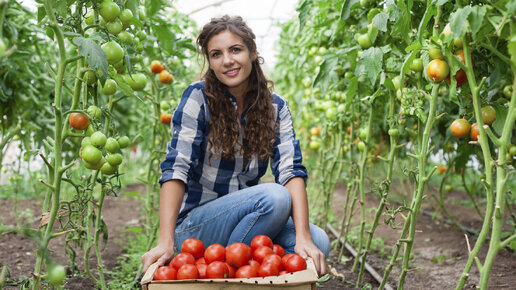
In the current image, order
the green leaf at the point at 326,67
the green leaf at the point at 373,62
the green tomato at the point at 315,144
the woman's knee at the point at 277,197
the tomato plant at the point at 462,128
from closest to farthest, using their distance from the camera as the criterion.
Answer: the tomato plant at the point at 462,128 < the green leaf at the point at 373,62 < the woman's knee at the point at 277,197 < the green leaf at the point at 326,67 < the green tomato at the point at 315,144

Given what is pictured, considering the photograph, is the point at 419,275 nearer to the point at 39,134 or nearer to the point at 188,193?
the point at 188,193

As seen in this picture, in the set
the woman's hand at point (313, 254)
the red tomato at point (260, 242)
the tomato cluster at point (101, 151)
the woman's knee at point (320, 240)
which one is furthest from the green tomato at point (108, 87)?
the woman's knee at point (320, 240)

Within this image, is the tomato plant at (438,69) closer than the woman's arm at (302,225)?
Yes

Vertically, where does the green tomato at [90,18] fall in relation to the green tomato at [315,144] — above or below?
above

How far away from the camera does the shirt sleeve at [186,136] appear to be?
1747 mm

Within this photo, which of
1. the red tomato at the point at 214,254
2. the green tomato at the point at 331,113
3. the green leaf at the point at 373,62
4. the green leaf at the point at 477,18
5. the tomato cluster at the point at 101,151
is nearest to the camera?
the green leaf at the point at 477,18

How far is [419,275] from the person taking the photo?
241 centimetres

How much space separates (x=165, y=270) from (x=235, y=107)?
0.86 m

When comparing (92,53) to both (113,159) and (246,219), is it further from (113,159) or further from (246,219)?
(246,219)

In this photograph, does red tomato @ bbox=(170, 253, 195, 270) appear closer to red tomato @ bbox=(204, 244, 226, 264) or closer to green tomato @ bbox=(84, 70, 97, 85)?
red tomato @ bbox=(204, 244, 226, 264)

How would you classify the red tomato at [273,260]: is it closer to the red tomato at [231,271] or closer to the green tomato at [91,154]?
the red tomato at [231,271]

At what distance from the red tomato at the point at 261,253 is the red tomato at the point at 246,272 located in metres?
0.08

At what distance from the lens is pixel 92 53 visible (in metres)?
1.13

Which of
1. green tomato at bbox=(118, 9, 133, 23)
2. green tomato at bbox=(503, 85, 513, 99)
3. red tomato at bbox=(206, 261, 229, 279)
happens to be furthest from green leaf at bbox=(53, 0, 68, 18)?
green tomato at bbox=(503, 85, 513, 99)
